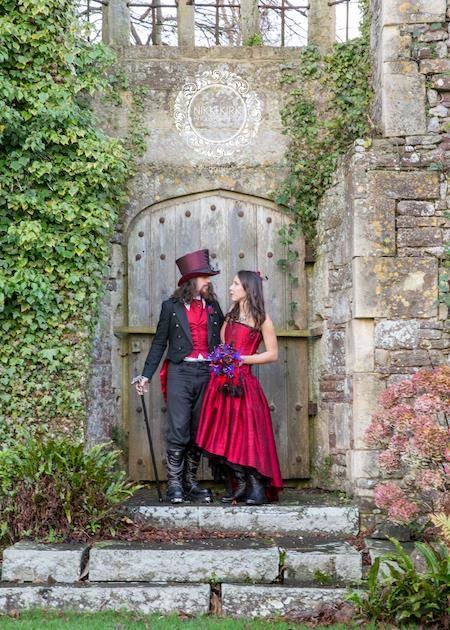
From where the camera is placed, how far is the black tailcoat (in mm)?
6820

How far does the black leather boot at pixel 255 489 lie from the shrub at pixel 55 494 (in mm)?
923

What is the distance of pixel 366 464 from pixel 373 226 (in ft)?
5.62

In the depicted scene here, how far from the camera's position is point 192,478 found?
693 centimetres

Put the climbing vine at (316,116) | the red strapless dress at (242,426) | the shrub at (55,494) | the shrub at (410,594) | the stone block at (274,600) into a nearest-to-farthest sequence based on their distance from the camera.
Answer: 1. the shrub at (410,594)
2. the stone block at (274,600)
3. the shrub at (55,494)
4. the red strapless dress at (242,426)
5. the climbing vine at (316,116)

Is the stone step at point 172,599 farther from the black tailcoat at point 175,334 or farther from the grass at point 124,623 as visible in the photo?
the black tailcoat at point 175,334

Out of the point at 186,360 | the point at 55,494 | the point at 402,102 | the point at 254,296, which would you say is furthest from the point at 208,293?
the point at 402,102

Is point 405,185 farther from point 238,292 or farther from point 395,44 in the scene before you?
point 238,292

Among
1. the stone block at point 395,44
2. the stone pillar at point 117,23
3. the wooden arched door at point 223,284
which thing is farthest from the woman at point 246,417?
the stone pillar at point 117,23

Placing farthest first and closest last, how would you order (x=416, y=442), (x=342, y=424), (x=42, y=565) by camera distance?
(x=342, y=424) → (x=42, y=565) → (x=416, y=442)

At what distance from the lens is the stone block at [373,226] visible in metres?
6.71

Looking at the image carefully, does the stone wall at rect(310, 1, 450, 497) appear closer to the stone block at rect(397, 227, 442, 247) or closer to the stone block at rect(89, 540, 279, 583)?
the stone block at rect(397, 227, 442, 247)

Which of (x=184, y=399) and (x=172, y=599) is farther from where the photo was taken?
(x=184, y=399)

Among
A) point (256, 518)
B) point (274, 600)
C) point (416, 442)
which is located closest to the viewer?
point (274, 600)

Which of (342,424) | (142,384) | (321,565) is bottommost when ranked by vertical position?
(321,565)
